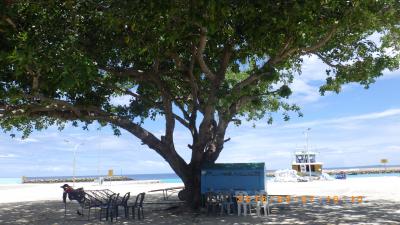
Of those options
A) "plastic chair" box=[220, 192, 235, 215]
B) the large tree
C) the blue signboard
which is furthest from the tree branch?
"plastic chair" box=[220, 192, 235, 215]

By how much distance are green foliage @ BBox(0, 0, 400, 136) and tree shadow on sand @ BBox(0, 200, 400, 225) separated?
3.50m

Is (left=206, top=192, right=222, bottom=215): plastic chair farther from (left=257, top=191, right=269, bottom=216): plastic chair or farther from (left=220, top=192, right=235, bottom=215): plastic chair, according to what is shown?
(left=257, top=191, right=269, bottom=216): plastic chair

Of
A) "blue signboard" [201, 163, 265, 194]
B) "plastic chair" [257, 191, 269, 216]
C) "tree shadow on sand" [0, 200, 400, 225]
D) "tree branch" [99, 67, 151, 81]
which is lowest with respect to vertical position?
"tree shadow on sand" [0, 200, 400, 225]

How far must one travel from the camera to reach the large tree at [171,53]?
9984 millimetres

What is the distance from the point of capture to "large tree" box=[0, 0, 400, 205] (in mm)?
9984

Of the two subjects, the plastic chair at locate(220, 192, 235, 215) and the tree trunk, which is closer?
the plastic chair at locate(220, 192, 235, 215)

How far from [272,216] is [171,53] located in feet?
19.5

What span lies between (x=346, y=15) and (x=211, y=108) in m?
5.52

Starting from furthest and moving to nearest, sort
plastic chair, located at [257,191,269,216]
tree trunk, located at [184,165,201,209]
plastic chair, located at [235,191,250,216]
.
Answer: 1. tree trunk, located at [184,165,201,209]
2. plastic chair, located at [235,191,250,216]
3. plastic chair, located at [257,191,269,216]

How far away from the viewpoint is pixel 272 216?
13.7 metres

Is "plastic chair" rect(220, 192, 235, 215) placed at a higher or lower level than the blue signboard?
lower

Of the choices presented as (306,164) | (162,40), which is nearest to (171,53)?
(162,40)

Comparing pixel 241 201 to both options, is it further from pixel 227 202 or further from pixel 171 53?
pixel 171 53

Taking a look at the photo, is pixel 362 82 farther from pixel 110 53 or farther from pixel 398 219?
pixel 110 53
